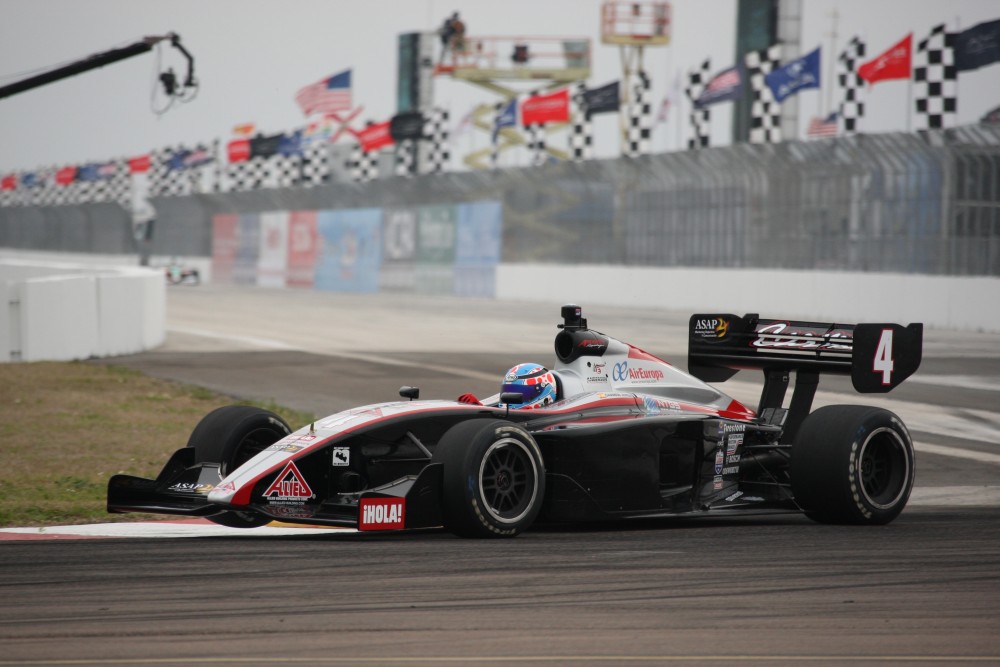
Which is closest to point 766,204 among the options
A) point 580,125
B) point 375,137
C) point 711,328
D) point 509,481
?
point 580,125

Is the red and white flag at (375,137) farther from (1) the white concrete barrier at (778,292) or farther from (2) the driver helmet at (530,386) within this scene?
(2) the driver helmet at (530,386)

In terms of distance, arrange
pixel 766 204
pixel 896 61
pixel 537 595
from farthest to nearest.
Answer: pixel 766 204 < pixel 896 61 < pixel 537 595

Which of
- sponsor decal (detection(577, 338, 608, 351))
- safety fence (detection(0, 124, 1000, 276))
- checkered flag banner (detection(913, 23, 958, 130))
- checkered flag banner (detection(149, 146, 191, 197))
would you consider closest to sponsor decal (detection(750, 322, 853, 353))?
sponsor decal (detection(577, 338, 608, 351))

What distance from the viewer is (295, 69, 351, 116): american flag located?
192ft

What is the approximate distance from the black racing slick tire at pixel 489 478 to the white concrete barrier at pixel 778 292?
20.5 metres

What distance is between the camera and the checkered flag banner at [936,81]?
27453mm

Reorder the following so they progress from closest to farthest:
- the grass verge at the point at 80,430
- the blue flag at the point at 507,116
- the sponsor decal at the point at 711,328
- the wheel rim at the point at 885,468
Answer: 1. the wheel rim at the point at 885,468
2. the grass verge at the point at 80,430
3. the sponsor decal at the point at 711,328
4. the blue flag at the point at 507,116

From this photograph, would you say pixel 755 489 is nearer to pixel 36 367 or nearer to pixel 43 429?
pixel 43 429

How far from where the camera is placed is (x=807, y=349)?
906 cm

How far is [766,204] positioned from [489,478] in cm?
2587

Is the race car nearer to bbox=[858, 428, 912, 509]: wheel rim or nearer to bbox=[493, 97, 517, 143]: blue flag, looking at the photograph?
bbox=[858, 428, 912, 509]: wheel rim

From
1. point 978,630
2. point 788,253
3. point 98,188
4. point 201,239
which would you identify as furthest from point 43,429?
point 98,188

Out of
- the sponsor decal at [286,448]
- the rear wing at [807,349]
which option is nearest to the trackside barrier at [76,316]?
the rear wing at [807,349]

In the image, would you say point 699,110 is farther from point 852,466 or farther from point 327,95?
point 852,466
